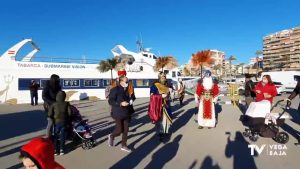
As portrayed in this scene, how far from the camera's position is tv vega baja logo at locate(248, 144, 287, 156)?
701 centimetres

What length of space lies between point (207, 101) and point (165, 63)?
29.3 meters

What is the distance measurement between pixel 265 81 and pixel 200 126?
8.94 feet

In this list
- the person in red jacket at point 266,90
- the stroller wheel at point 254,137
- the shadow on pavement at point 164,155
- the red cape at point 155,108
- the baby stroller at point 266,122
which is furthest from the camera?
the person in red jacket at point 266,90

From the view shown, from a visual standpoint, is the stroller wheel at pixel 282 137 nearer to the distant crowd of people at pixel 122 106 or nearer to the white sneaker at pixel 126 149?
the distant crowd of people at pixel 122 106

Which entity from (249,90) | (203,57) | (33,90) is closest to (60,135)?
(249,90)

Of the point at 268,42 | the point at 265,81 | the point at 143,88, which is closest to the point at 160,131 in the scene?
the point at 265,81

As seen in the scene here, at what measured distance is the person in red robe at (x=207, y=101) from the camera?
10.5 metres

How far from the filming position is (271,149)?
290 inches

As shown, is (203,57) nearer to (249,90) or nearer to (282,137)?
(249,90)

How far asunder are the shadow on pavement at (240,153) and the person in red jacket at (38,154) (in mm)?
4273

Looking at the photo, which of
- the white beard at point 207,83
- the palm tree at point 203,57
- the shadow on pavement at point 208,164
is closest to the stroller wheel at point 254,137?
the shadow on pavement at point 208,164

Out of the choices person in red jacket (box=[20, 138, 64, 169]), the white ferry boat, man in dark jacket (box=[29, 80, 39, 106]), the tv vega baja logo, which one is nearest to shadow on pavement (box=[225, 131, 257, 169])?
the tv vega baja logo

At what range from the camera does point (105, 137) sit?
30.5 ft

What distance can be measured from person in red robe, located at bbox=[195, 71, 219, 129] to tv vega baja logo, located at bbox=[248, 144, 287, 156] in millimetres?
2842
